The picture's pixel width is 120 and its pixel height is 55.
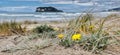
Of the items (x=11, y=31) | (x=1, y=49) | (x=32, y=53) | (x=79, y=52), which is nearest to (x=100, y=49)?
(x=79, y=52)

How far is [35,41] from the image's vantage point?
6949 mm

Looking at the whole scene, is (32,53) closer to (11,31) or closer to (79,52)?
(79,52)

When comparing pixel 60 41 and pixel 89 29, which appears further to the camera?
pixel 89 29

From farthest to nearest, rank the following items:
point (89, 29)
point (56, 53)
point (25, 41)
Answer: point (89, 29)
point (25, 41)
point (56, 53)

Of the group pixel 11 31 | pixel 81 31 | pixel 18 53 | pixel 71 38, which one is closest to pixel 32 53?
pixel 18 53

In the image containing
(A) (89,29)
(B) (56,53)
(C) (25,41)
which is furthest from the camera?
(A) (89,29)

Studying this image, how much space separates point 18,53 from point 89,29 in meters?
1.81

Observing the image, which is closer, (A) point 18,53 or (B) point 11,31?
(A) point 18,53

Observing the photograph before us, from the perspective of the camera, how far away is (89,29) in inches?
301

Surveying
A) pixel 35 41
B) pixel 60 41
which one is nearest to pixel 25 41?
pixel 35 41

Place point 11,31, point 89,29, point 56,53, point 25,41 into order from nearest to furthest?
point 56,53, point 25,41, point 89,29, point 11,31

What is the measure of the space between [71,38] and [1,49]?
3.26 feet

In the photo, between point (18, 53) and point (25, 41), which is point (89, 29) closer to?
point (25, 41)

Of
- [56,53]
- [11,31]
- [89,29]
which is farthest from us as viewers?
[11,31]
